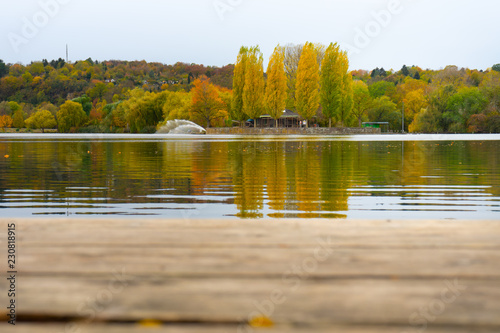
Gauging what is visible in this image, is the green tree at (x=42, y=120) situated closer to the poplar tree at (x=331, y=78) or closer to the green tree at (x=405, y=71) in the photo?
the poplar tree at (x=331, y=78)

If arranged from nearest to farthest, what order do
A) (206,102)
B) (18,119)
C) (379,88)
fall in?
(206,102) < (18,119) < (379,88)

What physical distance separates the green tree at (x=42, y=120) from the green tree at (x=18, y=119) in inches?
194

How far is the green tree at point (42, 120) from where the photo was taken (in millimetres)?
94119

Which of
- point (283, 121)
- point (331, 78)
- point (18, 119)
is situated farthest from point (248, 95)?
point (18, 119)

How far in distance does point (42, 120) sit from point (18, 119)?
382 inches

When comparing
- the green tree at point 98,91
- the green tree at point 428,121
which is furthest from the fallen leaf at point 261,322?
the green tree at point 98,91

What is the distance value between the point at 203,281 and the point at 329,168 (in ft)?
40.9

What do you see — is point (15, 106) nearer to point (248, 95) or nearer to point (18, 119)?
point (18, 119)

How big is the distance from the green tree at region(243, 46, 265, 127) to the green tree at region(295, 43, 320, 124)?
189 inches

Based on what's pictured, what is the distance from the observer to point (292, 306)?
205 centimetres

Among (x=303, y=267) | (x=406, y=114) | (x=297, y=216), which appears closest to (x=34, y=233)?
(x=303, y=267)

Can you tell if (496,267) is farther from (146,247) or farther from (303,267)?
(146,247)

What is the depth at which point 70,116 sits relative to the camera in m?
89.6

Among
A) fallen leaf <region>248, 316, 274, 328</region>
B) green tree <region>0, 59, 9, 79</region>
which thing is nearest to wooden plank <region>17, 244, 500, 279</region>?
fallen leaf <region>248, 316, 274, 328</region>
